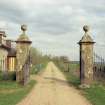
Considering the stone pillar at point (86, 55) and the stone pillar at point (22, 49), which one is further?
the stone pillar at point (22, 49)

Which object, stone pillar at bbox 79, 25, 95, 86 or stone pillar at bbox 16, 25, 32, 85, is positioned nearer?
stone pillar at bbox 79, 25, 95, 86

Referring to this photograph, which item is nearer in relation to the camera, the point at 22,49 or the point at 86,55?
the point at 86,55

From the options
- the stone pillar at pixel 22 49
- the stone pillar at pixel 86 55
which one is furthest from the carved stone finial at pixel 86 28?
the stone pillar at pixel 22 49

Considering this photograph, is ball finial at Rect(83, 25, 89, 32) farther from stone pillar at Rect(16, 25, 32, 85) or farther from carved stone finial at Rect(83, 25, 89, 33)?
stone pillar at Rect(16, 25, 32, 85)

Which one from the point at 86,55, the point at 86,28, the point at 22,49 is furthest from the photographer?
the point at 22,49

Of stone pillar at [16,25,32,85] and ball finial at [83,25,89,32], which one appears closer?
ball finial at [83,25,89,32]

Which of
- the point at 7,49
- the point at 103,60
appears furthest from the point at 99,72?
the point at 7,49

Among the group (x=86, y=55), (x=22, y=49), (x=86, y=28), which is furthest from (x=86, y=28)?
(x=22, y=49)

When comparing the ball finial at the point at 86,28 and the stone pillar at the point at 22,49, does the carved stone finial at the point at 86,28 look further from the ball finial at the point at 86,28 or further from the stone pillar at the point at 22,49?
the stone pillar at the point at 22,49

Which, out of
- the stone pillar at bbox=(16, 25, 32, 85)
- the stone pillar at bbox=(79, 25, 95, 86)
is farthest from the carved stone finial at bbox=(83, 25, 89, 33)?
the stone pillar at bbox=(16, 25, 32, 85)

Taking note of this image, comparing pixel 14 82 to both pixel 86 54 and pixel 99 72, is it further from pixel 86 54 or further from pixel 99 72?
pixel 99 72

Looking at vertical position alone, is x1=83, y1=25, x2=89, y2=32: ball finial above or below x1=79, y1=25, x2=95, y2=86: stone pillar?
above

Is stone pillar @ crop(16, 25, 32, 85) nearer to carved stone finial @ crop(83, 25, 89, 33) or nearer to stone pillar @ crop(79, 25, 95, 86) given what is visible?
stone pillar @ crop(79, 25, 95, 86)

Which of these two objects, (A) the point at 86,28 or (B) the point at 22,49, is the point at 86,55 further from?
(B) the point at 22,49
